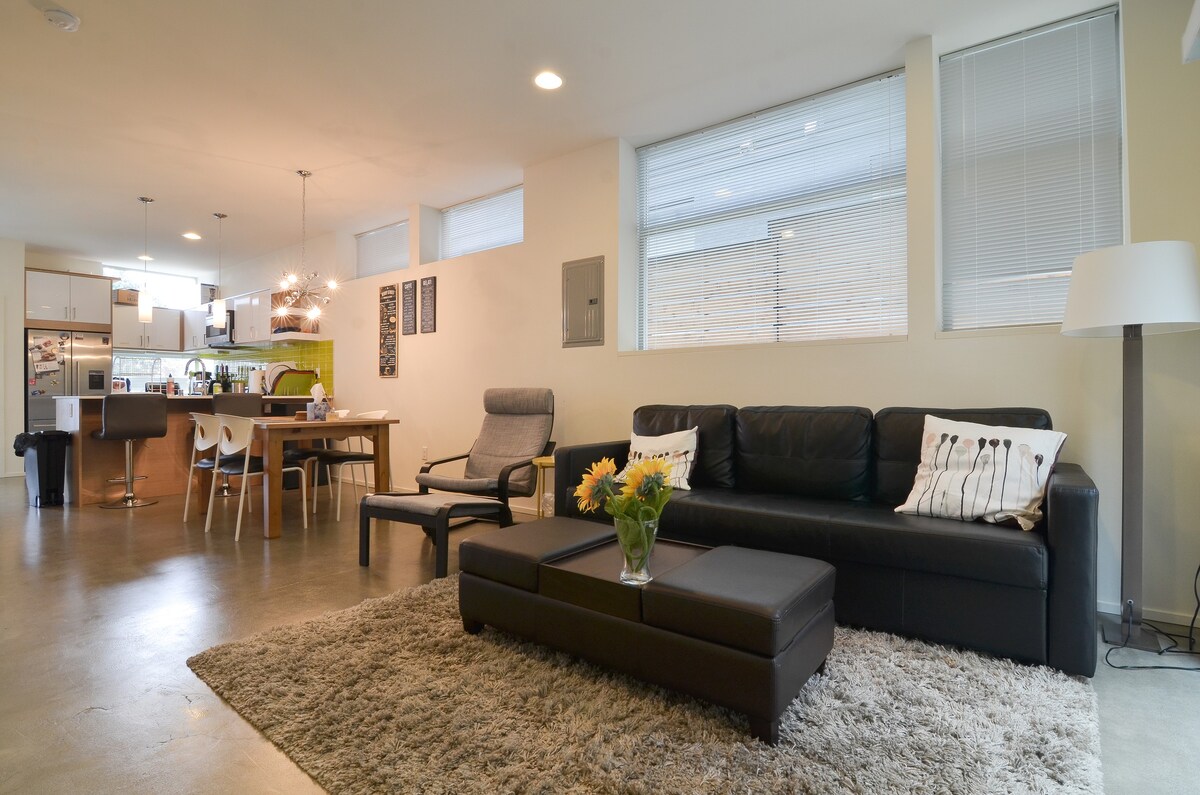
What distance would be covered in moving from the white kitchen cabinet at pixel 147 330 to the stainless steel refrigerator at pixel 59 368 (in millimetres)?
185

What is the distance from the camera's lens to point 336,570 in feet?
10.6

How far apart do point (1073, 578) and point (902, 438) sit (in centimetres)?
95

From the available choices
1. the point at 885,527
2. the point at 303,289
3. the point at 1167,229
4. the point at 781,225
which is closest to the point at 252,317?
the point at 303,289

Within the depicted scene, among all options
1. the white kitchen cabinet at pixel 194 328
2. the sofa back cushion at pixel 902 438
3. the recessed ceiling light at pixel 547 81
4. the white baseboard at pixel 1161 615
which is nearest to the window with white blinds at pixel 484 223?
the recessed ceiling light at pixel 547 81

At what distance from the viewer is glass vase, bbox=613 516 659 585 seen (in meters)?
1.85

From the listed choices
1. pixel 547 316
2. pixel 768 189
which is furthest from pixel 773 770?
pixel 547 316

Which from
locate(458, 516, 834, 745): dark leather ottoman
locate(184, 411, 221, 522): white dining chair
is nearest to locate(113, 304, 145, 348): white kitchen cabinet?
locate(184, 411, 221, 522): white dining chair

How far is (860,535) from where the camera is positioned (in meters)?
Result: 2.35

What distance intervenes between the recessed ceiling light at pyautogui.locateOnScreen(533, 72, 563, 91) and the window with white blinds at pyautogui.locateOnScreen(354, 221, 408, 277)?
318 cm

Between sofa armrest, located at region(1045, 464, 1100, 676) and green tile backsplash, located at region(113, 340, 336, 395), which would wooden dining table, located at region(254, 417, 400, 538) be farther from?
sofa armrest, located at region(1045, 464, 1100, 676)

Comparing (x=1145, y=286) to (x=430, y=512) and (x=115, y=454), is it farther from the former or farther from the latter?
(x=115, y=454)

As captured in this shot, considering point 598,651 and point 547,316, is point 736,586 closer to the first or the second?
point 598,651

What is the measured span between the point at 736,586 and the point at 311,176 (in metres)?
5.06

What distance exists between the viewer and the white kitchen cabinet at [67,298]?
23.5ft
